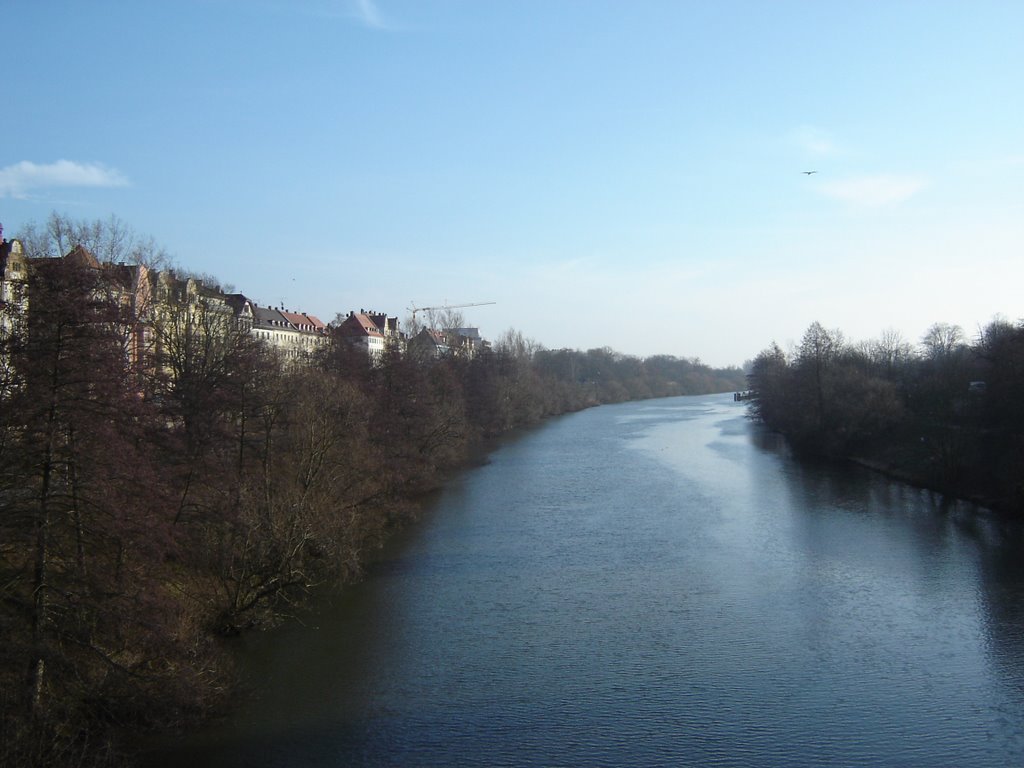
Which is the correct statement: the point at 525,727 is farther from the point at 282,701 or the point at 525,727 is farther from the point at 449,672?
the point at 282,701

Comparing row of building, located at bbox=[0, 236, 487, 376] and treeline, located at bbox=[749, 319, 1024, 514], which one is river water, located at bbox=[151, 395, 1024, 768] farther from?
row of building, located at bbox=[0, 236, 487, 376]

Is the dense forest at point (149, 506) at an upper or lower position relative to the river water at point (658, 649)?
upper

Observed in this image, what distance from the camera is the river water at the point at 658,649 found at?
10.1 meters

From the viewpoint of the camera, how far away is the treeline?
25312mm

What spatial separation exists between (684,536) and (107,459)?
50.0 feet

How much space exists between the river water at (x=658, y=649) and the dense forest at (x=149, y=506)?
1019mm

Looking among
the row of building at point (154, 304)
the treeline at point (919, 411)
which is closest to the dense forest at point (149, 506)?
the row of building at point (154, 304)

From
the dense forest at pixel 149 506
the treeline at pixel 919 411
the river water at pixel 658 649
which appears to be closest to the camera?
the dense forest at pixel 149 506

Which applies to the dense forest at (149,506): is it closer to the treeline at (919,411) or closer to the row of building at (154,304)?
the row of building at (154,304)

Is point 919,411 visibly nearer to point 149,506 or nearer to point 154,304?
point 154,304

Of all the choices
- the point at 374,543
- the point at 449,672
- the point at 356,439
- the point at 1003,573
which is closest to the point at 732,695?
the point at 449,672

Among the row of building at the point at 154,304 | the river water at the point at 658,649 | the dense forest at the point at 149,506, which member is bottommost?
the river water at the point at 658,649

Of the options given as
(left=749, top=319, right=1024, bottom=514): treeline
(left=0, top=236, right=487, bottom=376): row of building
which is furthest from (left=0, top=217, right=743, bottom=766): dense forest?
(left=749, top=319, right=1024, bottom=514): treeline

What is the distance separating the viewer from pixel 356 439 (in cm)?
2283
